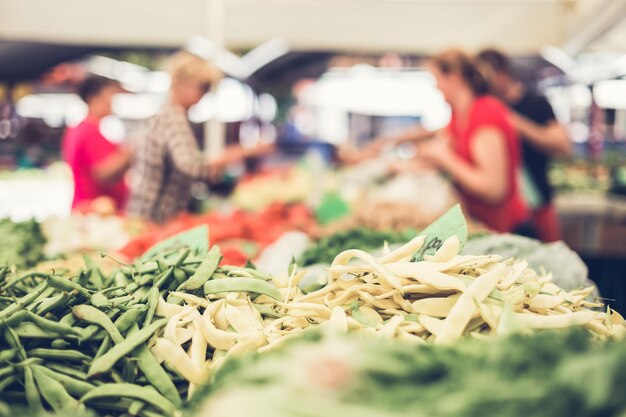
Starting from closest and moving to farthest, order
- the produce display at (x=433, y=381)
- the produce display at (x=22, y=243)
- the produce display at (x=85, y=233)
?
the produce display at (x=433, y=381)
the produce display at (x=22, y=243)
the produce display at (x=85, y=233)

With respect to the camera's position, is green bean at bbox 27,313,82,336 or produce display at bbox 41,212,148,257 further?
produce display at bbox 41,212,148,257

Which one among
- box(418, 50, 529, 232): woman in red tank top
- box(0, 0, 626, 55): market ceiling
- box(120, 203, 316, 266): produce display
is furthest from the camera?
box(0, 0, 626, 55): market ceiling

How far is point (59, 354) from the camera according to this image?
46.5 inches

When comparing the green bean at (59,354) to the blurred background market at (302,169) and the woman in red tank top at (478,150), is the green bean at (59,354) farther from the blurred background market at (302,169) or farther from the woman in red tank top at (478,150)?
the woman in red tank top at (478,150)

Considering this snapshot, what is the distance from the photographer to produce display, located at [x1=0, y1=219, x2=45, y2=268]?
87.7 inches

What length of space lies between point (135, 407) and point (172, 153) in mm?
2707

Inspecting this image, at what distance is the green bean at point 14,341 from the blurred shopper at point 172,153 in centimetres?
245

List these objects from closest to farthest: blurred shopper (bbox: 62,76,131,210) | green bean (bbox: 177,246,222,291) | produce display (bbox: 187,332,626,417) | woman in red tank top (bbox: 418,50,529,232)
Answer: produce display (bbox: 187,332,626,417), green bean (bbox: 177,246,222,291), woman in red tank top (bbox: 418,50,529,232), blurred shopper (bbox: 62,76,131,210)

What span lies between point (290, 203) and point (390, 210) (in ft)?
5.02

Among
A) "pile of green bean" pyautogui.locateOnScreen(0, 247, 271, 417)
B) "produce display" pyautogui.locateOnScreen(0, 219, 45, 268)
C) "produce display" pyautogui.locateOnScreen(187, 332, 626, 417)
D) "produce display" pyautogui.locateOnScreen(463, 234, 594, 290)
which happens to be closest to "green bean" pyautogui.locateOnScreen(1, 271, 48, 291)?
"pile of green bean" pyautogui.locateOnScreen(0, 247, 271, 417)

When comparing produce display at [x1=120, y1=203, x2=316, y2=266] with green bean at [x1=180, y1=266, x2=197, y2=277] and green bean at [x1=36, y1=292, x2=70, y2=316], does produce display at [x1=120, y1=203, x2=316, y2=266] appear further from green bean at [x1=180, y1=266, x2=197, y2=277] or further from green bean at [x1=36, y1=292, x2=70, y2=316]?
green bean at [x1=36, y1=292, x2=70, y2=316]

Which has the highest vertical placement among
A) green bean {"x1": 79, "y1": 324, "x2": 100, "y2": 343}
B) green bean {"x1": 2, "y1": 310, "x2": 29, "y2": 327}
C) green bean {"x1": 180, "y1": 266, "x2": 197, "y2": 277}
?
green bean {"x1": 180, "y1": 266, "x2": 197, "y2": 277}

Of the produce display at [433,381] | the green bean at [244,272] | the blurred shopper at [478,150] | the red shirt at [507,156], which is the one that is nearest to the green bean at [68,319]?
the green bean at [244,272]

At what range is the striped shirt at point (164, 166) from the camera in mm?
3646
